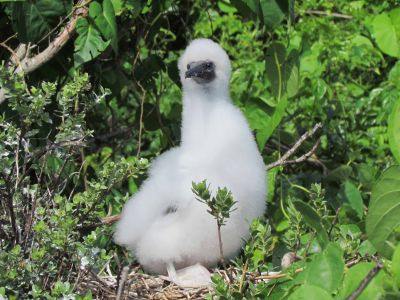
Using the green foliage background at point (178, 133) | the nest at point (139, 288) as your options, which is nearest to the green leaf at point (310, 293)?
the green foliage background at point (178, 133)

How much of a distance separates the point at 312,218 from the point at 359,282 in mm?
478

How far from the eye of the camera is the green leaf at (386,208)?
225 centimetres

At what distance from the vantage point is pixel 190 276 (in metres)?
3.49

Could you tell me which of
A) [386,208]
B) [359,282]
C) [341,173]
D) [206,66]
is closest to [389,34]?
[341,173]

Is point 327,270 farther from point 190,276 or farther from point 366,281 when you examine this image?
point 190,276

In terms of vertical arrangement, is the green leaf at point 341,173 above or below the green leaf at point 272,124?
below

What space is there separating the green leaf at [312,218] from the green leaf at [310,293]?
1.29 feet

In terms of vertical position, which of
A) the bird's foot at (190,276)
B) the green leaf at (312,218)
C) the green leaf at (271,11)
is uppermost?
the green leaf at (271,11)

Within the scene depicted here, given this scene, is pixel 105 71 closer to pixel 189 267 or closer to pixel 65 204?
pixel 189 267

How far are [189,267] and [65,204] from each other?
0.98m

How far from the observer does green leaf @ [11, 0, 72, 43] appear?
3338 millimetres

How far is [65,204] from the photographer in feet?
A: 8.94

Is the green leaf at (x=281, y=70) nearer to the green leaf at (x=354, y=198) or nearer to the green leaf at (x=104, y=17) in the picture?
the green leaf at (x=354, y=198)

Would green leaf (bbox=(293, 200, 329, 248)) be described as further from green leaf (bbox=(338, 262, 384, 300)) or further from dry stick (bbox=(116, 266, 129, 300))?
dry stick (bbox=(116, 266, 129, 300))
